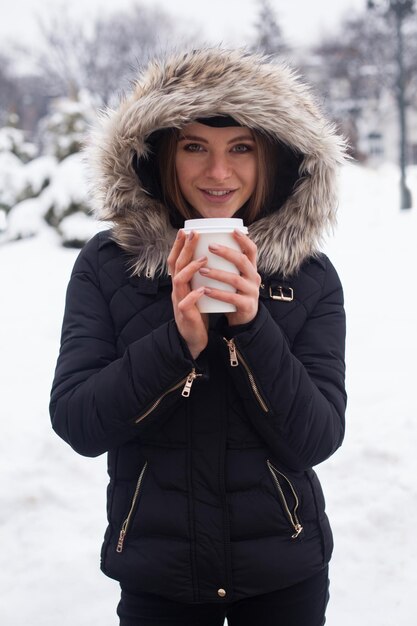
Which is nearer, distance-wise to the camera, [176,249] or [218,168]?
[176,249]

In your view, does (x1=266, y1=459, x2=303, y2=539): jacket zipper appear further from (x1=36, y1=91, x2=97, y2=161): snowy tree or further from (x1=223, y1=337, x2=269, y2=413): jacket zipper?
(x1=36, y1=91, x2=97, y2=161): snowy tree

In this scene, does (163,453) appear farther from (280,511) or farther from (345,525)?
(345,525)

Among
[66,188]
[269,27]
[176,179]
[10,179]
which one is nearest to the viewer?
[176,179]

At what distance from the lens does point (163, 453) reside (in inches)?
66.7

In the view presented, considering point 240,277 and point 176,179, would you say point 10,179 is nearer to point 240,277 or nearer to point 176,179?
point 176,179

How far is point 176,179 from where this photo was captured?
1930 millimetres

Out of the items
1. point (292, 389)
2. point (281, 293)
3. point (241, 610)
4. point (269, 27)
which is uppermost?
point (269, 27)

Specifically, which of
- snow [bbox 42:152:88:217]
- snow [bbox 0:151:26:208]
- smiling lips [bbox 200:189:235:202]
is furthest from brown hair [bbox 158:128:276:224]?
Result: snow [bbox 0:151:26:208]

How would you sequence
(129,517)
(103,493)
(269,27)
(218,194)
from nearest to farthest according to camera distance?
(129,517), (218,194), (103,493), (269,27)

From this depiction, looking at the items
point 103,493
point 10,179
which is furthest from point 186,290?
point 10,179

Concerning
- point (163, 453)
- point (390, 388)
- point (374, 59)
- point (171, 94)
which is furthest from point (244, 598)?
point (374, 59)

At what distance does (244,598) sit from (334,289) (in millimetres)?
826

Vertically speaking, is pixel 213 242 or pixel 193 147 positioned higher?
pixel 193 147

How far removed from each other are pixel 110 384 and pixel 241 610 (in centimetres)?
70
